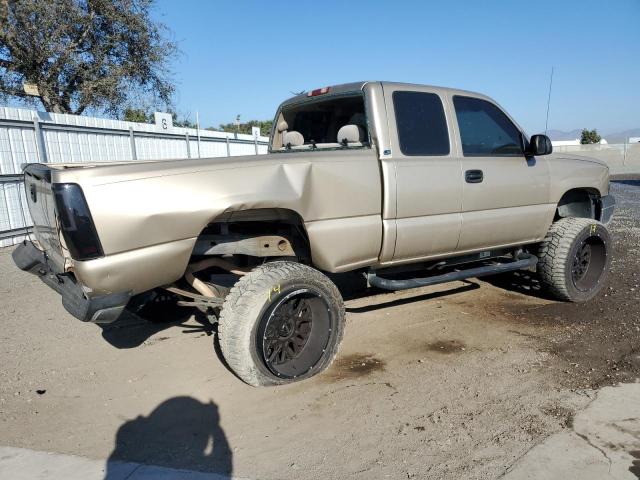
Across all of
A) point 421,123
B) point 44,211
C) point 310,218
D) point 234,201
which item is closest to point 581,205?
point 421,123

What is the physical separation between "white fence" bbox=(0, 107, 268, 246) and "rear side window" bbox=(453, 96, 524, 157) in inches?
193

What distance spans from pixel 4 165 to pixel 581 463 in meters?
9.34

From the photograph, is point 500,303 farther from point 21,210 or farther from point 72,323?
point 21,210

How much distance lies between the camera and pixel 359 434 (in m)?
2.83

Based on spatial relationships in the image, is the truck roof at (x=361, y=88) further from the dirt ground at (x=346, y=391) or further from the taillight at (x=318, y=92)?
the dirt ground at (x=346, y=391)

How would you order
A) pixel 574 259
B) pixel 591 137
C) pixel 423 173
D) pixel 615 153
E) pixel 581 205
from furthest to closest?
1. pixel 591 137
2. pixel 615 153
3. pixel 581 205
4. pixel 574 259
5. pixel 423 173

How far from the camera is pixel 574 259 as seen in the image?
16.5ft

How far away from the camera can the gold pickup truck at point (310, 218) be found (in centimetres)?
279

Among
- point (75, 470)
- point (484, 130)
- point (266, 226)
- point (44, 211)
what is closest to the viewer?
point (75, 470)

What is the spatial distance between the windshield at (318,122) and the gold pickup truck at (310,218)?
0.02 meters

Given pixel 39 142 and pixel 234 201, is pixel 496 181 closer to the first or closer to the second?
pixel 234 201

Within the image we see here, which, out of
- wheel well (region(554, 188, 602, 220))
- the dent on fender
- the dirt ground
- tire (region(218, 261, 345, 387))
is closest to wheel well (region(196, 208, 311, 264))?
the dent on fender

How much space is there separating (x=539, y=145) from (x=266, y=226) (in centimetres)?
267

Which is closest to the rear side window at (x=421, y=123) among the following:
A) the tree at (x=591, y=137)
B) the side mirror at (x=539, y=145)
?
the side mirror at (x=539, y=145)
